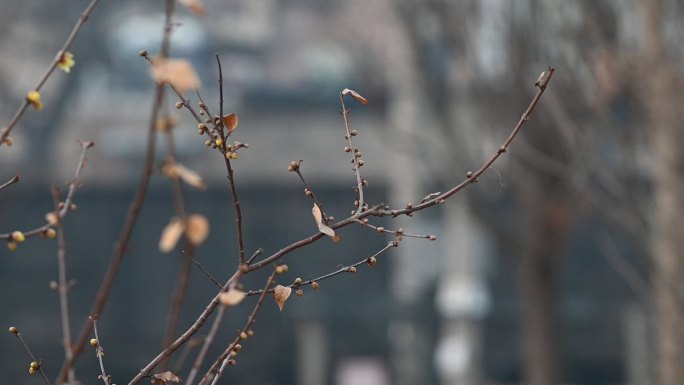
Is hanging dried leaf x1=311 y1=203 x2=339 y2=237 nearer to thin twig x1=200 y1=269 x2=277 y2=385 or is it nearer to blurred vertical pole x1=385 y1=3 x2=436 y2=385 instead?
thin twig x1=200 y1=269 x2=277 y2=385

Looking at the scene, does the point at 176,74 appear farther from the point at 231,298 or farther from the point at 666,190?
the point at 666,190

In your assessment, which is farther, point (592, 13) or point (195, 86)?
point (592, 13)

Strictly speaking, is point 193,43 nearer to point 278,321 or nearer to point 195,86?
point 278,321

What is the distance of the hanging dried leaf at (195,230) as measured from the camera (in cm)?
177

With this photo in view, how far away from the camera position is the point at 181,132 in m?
23.0

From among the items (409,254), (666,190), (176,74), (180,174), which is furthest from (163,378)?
(409,254)

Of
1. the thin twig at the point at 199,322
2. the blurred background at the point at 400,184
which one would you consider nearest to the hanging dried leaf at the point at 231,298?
the thin twig at the point at 199,322

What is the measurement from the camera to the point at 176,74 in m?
1.60

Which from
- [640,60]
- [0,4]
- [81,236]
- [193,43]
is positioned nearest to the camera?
[640,60]

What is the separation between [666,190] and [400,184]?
6874 mm

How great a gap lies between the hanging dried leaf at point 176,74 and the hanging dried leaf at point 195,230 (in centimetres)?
24

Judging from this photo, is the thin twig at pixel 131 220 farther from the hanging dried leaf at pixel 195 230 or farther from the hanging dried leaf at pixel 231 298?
the hanging dried leaf at pixel 231 298

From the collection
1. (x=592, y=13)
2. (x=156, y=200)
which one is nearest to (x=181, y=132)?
(x=156, y=200)

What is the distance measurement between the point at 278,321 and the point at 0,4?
7.68 m
